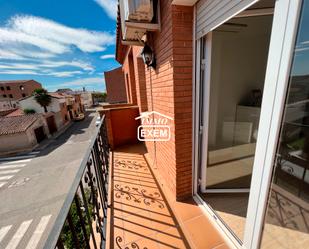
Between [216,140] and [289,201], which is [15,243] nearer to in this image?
[216,140]

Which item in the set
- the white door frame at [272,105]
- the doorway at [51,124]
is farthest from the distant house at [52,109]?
the white door frame at [272,105]

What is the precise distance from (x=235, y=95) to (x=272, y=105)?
3021 mm

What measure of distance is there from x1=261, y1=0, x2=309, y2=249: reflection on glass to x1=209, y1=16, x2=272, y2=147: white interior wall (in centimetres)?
179

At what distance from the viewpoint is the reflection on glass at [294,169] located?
89cm

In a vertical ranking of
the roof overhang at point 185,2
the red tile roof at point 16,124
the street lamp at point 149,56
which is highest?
the roof overhang at point 185,2

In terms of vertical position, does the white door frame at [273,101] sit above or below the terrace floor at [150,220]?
above

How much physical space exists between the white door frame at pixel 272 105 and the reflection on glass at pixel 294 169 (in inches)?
2.2

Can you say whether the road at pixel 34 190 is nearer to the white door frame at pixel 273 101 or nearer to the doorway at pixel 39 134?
the doorway at pixel 39 134

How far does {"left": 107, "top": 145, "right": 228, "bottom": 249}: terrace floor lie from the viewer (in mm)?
1604

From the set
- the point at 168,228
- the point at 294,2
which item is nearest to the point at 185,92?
the point at 294,2

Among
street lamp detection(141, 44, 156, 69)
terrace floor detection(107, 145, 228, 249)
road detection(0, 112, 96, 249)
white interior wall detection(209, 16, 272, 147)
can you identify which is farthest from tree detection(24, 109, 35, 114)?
white interior wall detection(209, 16, 272, 147)

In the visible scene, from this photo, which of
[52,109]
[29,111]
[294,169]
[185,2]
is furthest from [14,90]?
[294,169]

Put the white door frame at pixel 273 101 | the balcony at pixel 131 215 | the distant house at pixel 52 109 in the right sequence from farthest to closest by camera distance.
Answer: the distant house at pixel 52 109 → the balcony at pixel 131 215 → the white door frame at pixel 273 101

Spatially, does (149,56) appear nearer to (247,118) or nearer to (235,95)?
(235,95)
